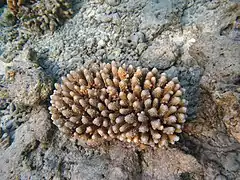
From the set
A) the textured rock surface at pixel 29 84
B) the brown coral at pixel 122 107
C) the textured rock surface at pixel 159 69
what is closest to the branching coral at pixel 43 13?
the textured rock surface at pixel 159 69

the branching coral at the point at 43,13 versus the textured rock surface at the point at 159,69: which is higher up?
the branching coral at the point at 43,13

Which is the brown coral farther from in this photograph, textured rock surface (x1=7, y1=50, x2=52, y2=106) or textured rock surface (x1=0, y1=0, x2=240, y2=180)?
textured rock surface (x1=7, y1=50, x2=52, y2=106)

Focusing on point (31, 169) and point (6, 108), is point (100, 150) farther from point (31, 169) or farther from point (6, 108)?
point (6, 108)

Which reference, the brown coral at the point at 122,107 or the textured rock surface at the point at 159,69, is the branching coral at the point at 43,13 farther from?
the brown coral at the point at 122,107

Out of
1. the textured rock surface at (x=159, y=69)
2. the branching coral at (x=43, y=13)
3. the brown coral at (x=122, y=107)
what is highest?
the branching coral at (x=43, y=13)

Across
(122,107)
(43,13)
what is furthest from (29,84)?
(43,13)

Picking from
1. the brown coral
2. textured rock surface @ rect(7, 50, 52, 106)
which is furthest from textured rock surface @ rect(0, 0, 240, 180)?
the brown coral

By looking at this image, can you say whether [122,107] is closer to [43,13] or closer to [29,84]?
[29,84]
